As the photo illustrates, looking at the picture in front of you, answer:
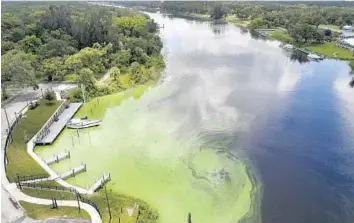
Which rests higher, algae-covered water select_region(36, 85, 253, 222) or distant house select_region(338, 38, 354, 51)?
distant house select_region(338, 38, 354, 51)

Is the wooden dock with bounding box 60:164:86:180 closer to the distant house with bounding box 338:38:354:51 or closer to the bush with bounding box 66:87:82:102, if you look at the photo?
the bush with bounding box 66:87:82:102

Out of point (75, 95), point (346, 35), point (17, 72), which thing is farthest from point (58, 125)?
point (346, 35)

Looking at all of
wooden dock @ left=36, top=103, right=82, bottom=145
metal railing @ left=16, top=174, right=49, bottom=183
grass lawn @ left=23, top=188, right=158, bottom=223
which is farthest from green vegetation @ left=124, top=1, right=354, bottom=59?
metal railing @ left=16, top=174, right=49, bottom=183

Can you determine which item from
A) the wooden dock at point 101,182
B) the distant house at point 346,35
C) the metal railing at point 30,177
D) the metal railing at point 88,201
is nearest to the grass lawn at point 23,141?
the metal railing at point 30,177

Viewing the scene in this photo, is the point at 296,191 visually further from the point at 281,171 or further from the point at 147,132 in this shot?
the point at 147,132

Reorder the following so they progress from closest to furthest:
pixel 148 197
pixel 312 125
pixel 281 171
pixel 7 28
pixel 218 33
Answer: pixel 148 197, pixel 281 171, pixel 312 125, pixel 7 28, pixel 218 33

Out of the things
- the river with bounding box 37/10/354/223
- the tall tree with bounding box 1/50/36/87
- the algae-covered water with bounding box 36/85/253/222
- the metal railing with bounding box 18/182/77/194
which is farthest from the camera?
the tall tree with bounding box 1/50/36/87

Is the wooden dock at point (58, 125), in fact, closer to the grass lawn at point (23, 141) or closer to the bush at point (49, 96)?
the grass lawn at point (23, 141)

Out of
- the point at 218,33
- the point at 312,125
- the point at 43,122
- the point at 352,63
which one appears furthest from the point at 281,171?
the point at 218,33
